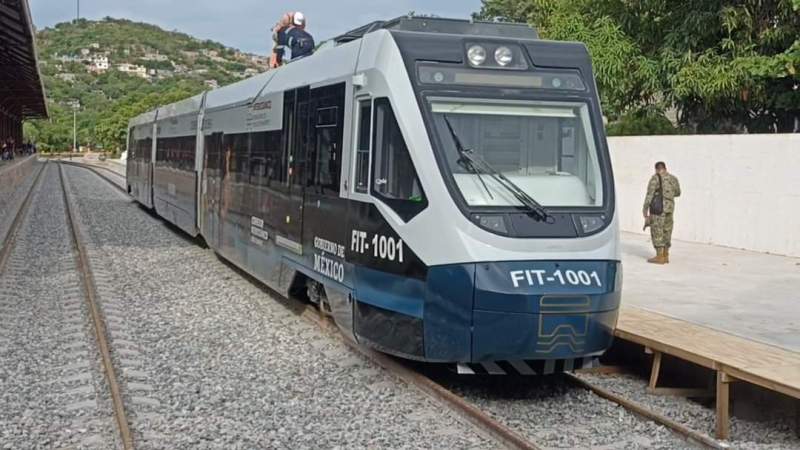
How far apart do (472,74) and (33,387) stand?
440 centimetres

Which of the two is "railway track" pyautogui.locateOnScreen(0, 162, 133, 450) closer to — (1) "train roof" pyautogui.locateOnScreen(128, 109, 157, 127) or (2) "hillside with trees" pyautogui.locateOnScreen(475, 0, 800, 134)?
(1) "train roof" pyautogui.locateOnScreen(128, 109, 157, 127)

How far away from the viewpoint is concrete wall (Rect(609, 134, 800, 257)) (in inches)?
650

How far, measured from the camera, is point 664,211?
15.0 meters

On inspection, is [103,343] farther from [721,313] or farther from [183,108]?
[183,108]

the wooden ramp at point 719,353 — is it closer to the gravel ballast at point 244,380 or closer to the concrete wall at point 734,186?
the gravel ballast at point 244,380

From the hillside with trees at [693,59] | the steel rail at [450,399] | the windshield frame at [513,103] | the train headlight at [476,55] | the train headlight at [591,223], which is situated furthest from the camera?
the hillside with trees at [693,59]

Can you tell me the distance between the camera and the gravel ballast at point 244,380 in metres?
6.66

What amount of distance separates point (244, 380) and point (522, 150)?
306 cm

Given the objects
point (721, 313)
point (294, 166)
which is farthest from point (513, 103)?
point (721, 313)

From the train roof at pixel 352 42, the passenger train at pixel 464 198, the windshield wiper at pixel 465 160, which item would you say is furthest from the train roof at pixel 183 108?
the windshield wiper at pixel 465 160

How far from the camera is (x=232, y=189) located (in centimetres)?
1338

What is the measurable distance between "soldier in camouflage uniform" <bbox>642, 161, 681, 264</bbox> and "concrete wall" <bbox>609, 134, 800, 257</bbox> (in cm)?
260

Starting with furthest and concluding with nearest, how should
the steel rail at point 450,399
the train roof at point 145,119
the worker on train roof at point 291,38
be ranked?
the train roof at point 145,119, the worker on train roof at point 291,38, the steel rail at point 450,399

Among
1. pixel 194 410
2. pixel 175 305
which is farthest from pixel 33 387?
pixel 175 305
